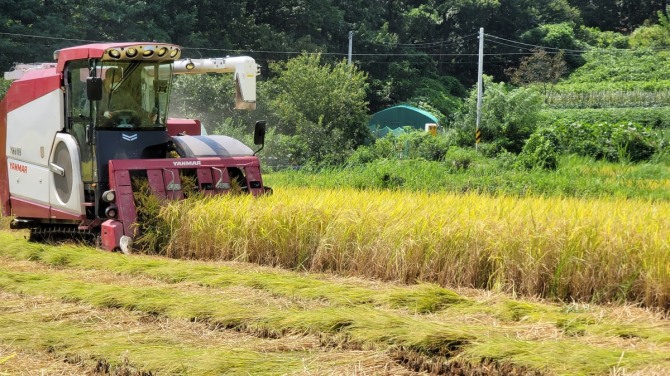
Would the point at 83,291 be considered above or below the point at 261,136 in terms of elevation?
below

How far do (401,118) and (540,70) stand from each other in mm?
10807

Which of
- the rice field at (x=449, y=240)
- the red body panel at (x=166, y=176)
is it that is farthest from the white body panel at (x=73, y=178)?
the rice field at (x=449, y=240)

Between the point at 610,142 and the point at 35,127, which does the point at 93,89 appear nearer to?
the point at 35,127

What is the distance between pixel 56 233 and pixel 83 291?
494cm

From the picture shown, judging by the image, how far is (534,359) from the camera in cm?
534

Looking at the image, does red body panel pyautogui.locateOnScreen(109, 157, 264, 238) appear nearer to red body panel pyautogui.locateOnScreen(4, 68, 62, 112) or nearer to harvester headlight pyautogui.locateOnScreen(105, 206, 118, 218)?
harvester headlight pyautogui.locateOnScreen(105, 206, 118, 218)

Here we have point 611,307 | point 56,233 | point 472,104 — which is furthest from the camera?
point 472,104

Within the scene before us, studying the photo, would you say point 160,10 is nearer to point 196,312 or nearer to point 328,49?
point 328,49

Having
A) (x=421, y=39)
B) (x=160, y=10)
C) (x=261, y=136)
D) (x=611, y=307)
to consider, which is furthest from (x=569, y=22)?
(x=611, y=307)

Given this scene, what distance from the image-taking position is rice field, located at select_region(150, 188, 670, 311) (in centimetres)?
782

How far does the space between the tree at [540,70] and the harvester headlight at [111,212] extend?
1612 inches

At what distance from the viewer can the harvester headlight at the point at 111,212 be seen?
11162 millimetres

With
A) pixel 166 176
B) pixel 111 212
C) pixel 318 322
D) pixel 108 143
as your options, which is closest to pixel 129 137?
pixel 108 143

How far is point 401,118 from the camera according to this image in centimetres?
4516
